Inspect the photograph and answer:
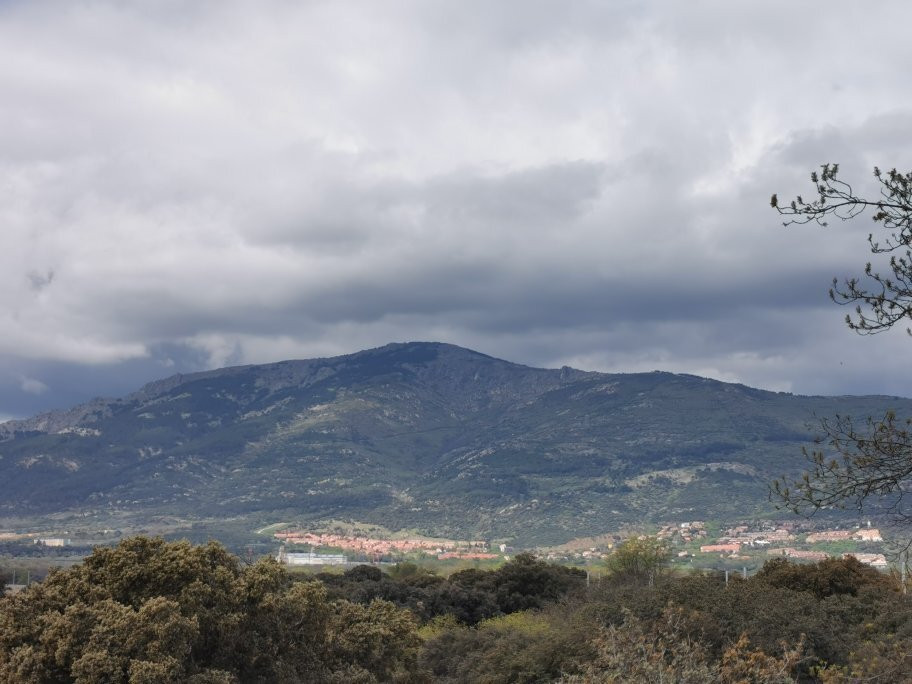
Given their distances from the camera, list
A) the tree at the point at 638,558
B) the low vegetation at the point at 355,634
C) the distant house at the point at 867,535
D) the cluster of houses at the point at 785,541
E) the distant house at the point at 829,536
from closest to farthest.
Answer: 1. the low vegetation at the point at 355,634
2. the tree at the point at 638,558
3. the distant house at the point at 867,535
4. the cluster of houses at the point at 785,541
5. the distant house at the point at 829,536

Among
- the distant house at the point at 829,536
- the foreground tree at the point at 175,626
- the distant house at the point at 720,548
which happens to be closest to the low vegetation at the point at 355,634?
the foreground tree at the point at 175,626

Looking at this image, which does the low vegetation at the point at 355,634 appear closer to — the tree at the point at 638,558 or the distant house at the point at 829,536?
the tree at the point at 638,558

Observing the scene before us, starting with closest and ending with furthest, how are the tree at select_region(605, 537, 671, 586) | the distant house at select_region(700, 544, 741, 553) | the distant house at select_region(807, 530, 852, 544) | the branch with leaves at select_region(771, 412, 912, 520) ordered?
the branch with leaves at select_region(771, 412, 912, 520) → the tree at select_region(605, 537, 671, 586) → the distant house at select_region(700, 544, 741, 553) → the distant house at select_region(807, 530, 852, 544)

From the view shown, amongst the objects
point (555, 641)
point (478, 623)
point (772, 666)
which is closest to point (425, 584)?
point (478, 623)

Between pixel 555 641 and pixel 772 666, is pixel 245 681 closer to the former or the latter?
pixel 772 666

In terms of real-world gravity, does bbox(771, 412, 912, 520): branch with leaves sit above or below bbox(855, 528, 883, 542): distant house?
above

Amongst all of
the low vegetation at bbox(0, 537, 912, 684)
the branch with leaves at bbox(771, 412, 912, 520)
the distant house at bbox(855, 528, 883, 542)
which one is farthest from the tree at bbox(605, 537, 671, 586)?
the distant house at bbox(855, 528, 883, 542)

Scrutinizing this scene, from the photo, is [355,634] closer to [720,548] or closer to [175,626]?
[175,626]

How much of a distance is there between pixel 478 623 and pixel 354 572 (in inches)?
733

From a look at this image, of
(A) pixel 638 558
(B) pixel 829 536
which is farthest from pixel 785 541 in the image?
(A) pixel 638 558

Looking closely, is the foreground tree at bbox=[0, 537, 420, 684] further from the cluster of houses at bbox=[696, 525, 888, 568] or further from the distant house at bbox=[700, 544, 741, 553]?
the distant house at bbox=[700, 544, 741, 553]

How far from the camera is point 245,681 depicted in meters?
22.8

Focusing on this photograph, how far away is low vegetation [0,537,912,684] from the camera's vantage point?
2033 cm

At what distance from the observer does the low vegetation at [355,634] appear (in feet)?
66.7
